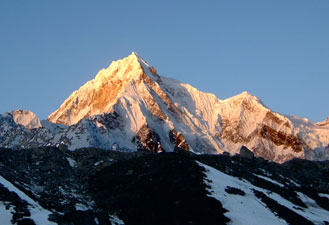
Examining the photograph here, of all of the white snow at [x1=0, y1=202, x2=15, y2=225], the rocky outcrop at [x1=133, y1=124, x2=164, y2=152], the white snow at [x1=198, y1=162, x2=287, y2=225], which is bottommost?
the white snow at [x1=0, y1=202, x2=15, y2=225]

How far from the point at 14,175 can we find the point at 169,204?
A: 72.1 ft

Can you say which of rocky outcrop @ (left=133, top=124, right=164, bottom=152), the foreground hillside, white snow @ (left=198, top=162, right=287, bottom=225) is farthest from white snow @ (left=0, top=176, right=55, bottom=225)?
rocky outcrop @ (left=133, top=124, right=164, bottom=152)

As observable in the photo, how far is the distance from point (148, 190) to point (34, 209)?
20.1m

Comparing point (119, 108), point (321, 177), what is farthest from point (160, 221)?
point (119, 108)

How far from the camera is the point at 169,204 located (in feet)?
237

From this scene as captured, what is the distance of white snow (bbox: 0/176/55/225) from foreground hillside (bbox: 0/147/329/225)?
9cm

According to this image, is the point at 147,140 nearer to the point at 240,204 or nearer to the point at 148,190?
the point at 148,190

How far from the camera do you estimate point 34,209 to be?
61.2 metres

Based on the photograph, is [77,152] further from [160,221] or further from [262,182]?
[160,221]

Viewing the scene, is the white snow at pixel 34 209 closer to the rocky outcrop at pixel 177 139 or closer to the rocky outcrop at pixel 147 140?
the rocky outcrop at pixel 147 140

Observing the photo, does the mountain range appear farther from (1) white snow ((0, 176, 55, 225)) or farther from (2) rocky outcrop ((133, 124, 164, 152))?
(2) rocky outcrop ((133, 124, 164, 152))

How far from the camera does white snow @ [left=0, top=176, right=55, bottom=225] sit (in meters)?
57.5

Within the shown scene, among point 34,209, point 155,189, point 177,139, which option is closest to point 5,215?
point 34,209

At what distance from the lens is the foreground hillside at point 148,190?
66.1 metres
